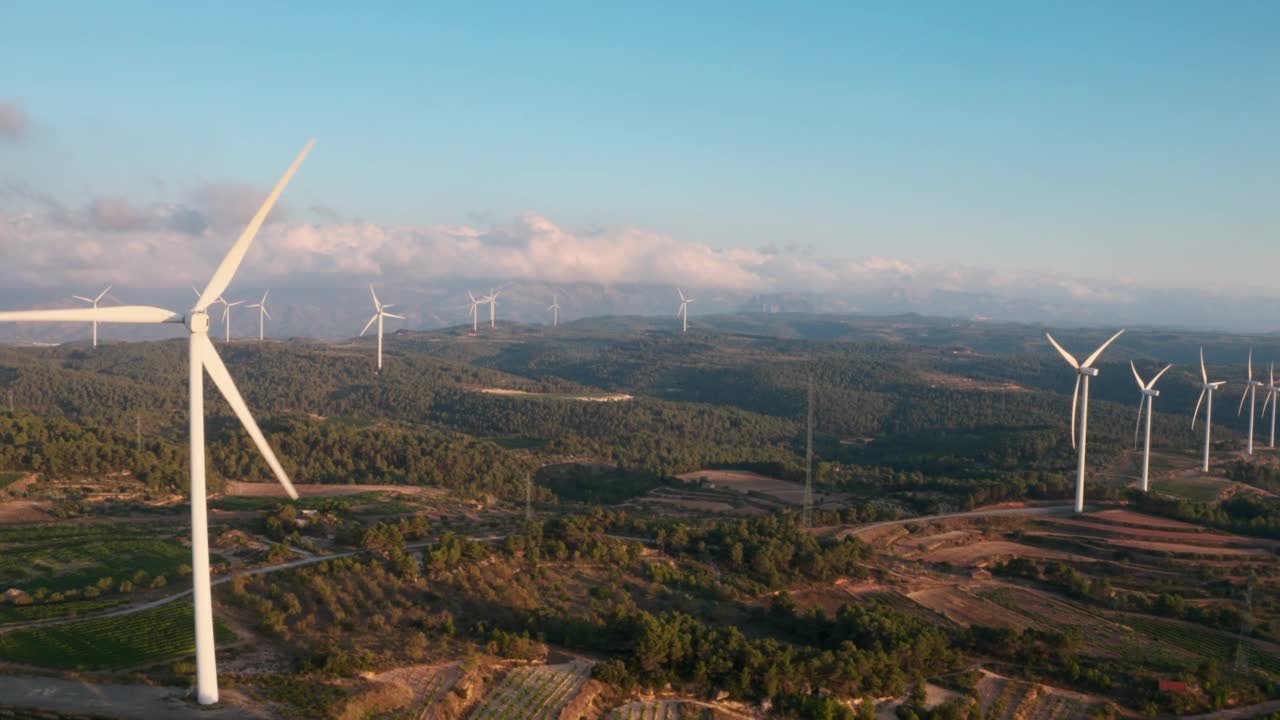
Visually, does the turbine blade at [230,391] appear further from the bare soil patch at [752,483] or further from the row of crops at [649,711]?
the bare soil patch at [752,483]

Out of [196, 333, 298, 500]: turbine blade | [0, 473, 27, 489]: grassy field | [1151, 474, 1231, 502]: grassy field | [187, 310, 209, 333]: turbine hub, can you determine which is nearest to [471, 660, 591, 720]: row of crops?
[196, 333, 298, 500]: turbine blade

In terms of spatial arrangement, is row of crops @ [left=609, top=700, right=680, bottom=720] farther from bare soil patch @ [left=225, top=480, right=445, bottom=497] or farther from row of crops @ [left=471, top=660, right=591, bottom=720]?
bare soil patch @ [left=225, top=480, right=445, bottom=497]

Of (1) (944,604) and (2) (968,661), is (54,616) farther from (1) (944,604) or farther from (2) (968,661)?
(1) (944,604)

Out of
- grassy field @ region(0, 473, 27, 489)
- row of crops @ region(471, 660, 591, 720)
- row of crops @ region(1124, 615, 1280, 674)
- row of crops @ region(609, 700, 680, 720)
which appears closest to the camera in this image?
row of crops @ region(471, 660, 591, 720)

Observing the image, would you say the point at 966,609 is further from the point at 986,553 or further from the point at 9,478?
the point at 9,478

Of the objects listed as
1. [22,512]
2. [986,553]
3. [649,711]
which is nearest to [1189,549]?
[986,553]
